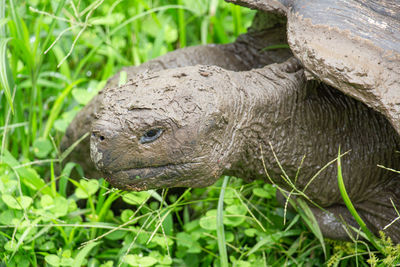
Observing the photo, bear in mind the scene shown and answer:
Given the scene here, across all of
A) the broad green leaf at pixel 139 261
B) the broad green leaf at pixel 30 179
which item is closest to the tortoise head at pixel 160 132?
the broad green leaf at pixel 139 261

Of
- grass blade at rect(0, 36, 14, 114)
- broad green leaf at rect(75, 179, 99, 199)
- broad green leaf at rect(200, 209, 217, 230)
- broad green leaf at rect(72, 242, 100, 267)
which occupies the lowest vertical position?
broad green leaf at rect(72, 242, 100, 267)

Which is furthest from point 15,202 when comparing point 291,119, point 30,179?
point 291,119

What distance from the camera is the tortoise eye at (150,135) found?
1605 millimetres

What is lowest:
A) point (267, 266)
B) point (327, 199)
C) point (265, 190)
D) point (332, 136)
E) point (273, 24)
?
point (267, 266)

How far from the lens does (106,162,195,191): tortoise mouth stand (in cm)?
165

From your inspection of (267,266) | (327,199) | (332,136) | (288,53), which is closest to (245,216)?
(267,266)

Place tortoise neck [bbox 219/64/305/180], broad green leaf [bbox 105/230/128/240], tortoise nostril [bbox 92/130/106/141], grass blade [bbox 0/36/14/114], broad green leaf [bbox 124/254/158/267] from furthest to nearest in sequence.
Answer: broad green leaf [bbox 105/230/128/240]
grass blade [bbox 0/36/14/114]
broad green leaf [bbox 124/254/158/267]
tortoise neck [bbox 219/64/305/180]
tortoise nostril [bbox 92/130/106/141]

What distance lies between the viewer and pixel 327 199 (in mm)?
2076

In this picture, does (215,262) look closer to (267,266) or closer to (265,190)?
(267,266)

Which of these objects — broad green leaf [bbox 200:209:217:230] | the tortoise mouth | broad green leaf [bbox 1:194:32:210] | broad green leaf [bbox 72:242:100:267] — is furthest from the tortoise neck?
broad green leaf [bbox 1:194:32:210]

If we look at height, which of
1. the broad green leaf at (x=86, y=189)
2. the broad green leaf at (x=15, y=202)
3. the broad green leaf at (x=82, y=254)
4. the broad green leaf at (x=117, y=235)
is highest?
the broad green leaf at (x=15, y=202)

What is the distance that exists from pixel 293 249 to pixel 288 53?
0.84m

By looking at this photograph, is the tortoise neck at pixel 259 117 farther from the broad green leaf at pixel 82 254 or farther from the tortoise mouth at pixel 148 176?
the broad green leaf at pixel 82 254

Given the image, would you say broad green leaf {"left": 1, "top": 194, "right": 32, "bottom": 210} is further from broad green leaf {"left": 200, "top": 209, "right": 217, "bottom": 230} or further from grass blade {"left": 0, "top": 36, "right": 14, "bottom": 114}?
broad green leaf {"left": 200, "top": 209, "right": 217, "bottom": 230}
